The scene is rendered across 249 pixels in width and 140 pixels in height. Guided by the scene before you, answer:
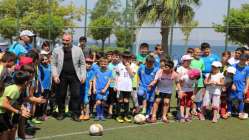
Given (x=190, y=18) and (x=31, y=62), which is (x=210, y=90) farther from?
(x=190, y=18)

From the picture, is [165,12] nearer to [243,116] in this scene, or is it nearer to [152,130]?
[243,116]

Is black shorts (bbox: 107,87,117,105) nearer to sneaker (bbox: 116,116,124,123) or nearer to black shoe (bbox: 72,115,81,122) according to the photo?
sneaker (bbox: 116,116,124,123)

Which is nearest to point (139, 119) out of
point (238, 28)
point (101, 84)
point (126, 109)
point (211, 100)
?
point (126, 109)

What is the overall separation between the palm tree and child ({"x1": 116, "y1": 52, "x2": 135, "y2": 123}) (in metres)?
9.44

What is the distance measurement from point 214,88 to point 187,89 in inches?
25.4

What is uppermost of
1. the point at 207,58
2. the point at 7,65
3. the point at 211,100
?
the point at 7,65

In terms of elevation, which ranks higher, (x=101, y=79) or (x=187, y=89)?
(x=101, y=79)

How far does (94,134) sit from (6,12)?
34.7 metres

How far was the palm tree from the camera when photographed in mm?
20181

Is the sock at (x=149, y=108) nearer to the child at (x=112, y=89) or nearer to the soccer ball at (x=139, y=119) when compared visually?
the soccer ball at (x=139, y=119)

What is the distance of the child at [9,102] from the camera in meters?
6.05

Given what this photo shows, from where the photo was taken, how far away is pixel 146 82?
10.2m

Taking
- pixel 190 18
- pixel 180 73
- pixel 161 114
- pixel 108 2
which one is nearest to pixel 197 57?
pixel 180 73

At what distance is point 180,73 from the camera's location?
34.0 feet
